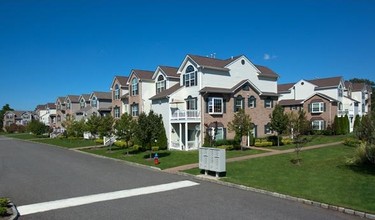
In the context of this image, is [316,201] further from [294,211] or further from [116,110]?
[116,110]

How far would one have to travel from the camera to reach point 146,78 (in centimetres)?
3900

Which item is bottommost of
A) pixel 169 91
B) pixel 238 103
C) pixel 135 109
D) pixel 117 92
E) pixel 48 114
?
pixel 135 109

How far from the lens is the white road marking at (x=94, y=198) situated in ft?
36.4

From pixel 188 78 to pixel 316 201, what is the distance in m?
24.2

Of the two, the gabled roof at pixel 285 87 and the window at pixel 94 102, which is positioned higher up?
the gabled roof at pixel 285 87

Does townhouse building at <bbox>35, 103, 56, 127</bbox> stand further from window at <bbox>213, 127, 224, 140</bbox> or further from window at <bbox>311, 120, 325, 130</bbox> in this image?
window at <bbox>311, 120, 325, 130</bbox>

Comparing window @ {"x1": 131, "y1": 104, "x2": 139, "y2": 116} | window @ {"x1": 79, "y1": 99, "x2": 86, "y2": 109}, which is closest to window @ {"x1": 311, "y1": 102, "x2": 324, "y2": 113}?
window @ {"x1": 131, "y1": 104, "x2": 139, "y2": 116}

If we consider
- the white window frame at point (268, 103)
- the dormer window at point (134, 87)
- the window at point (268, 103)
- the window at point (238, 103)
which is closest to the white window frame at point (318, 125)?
the window at point (268, 103)

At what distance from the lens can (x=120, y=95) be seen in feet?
150

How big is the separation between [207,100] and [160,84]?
890 cm

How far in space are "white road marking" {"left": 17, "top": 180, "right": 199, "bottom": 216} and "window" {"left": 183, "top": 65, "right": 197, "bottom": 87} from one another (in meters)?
19.0

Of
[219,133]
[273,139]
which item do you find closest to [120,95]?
[219,133]

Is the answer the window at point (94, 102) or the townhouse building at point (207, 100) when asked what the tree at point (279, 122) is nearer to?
the townhouse building at point (207, 100)

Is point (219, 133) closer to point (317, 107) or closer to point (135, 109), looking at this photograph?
point (135, 109)
